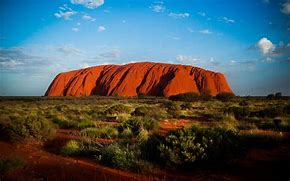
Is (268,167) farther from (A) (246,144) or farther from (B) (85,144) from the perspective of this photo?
(B) (85,144)

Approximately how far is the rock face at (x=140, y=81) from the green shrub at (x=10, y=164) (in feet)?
225

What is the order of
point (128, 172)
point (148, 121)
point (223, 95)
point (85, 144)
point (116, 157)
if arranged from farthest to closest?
1. point (223, 95)
2. point (148, 121)
3. point (85, 144)
4. point (116, 157)
5. point (128, 172)

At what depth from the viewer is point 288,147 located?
642cm

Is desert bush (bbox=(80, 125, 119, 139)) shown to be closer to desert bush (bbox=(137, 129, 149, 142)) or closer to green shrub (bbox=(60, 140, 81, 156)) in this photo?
desert bush (bbox=(137, 129, 149, 142))

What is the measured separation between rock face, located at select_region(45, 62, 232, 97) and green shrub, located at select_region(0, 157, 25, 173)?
68708 mm

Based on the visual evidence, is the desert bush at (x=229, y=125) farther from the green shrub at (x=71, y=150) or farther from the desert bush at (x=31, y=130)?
the desert bush at (x=31, y=130)

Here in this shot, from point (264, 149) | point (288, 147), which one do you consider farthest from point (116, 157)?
point (288, 147)

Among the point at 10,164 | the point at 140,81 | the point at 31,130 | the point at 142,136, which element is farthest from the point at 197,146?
the point at 140,81

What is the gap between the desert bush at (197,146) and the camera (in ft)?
18.1

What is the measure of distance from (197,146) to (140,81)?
81.2 meters

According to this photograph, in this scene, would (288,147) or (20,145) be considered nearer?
(288,147)

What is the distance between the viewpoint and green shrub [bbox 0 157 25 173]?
5.70 metres

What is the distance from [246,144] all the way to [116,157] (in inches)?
131

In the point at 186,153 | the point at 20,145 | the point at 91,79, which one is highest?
the point at 91,79
